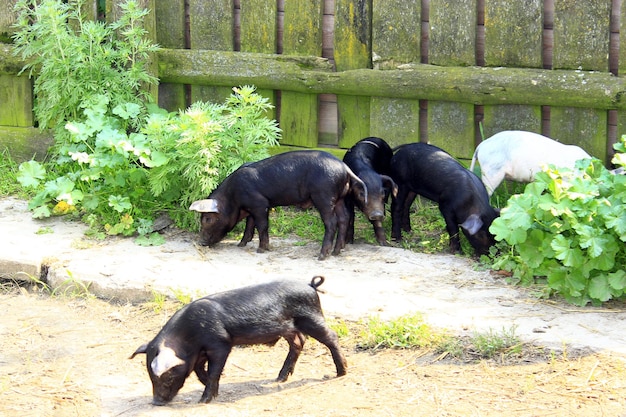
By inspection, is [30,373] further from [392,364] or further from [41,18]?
[41,18]

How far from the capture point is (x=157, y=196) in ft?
26.7

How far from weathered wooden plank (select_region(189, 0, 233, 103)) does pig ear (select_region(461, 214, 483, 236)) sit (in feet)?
8.18

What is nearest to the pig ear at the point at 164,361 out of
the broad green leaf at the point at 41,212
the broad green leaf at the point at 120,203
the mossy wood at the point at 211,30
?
the broad green leaf at the point at 120,203

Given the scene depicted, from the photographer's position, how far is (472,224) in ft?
23.7

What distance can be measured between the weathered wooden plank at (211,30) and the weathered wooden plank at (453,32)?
1.76m

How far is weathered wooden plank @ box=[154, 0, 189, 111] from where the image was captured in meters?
8.78

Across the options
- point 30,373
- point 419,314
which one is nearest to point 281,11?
point 419,314

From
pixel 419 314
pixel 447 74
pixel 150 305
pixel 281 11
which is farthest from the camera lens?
pixel 281 11

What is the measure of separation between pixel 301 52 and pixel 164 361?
4.16m

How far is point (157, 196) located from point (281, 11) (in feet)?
6.33

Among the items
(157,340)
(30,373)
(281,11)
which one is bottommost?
(30,373)

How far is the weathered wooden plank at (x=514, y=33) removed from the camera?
25.6 ft

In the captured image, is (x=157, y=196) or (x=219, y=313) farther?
(x=157, y=196)

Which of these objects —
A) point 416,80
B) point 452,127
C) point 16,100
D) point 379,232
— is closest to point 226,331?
point 379,232
